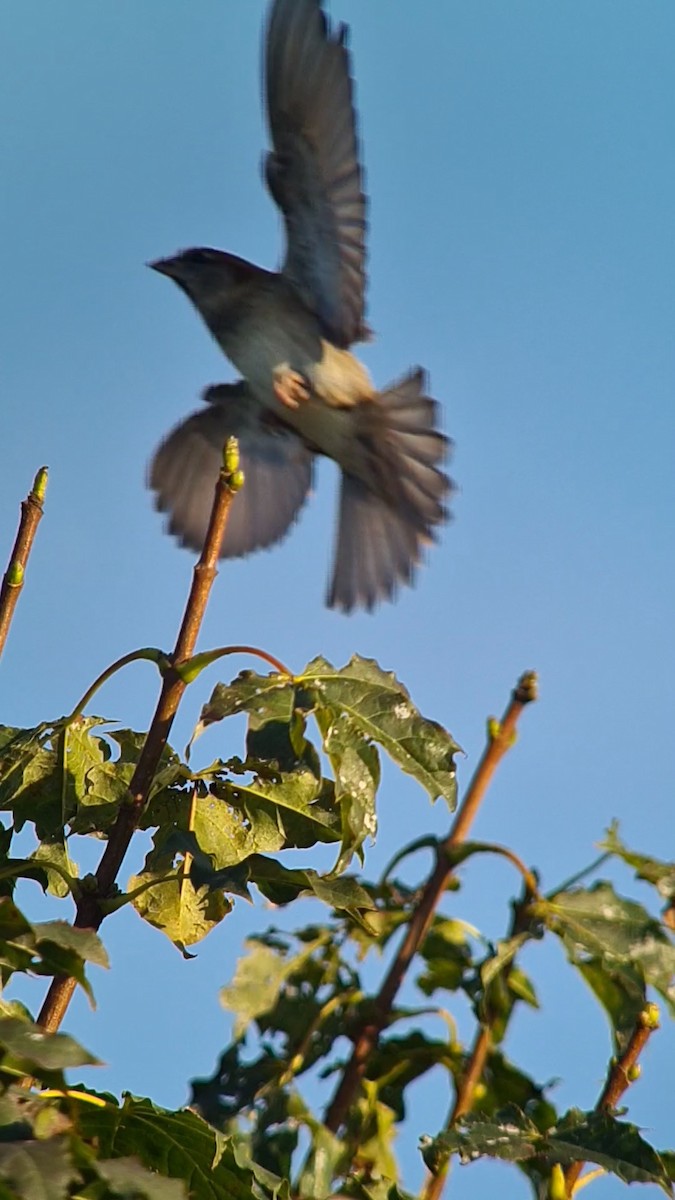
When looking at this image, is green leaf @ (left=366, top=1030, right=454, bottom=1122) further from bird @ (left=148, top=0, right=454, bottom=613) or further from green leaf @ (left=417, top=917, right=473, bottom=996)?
bird @ (left=148, top=0, right=454, bottom=613)

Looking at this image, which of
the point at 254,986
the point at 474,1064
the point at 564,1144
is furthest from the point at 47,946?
the point at 254,986

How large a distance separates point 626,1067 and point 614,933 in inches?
10.6

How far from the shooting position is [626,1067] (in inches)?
109

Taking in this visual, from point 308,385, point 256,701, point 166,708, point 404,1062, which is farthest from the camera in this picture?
point 308,385

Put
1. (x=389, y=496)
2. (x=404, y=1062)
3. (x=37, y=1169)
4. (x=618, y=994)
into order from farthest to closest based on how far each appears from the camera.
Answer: (x=389, y=496) < (x=404, y=1062) < (x=618, y=994) < (x=37, y=1169)

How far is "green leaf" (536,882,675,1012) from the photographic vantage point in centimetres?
266

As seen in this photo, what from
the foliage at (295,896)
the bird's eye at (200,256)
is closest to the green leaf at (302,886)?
the foliage at (295,896)

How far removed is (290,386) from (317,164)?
1061 mm

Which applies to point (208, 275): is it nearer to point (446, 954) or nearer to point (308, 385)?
point (308, 385)

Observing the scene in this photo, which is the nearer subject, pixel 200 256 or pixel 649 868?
pixel 649 868

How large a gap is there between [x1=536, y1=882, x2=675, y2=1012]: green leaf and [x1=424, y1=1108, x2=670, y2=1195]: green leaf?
234 mm

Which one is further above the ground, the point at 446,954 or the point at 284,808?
the point at 284,808

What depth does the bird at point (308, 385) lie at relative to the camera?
22.5 ft

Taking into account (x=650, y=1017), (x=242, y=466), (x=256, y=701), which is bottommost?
(x=650, y=1017)
